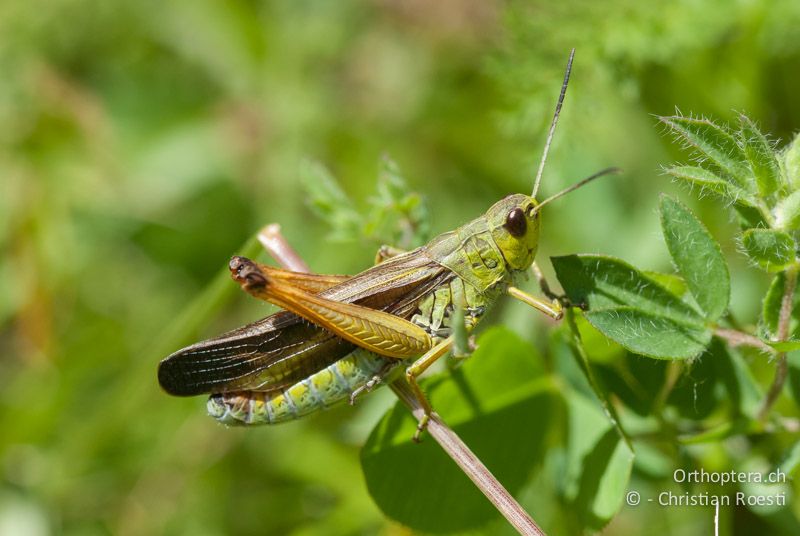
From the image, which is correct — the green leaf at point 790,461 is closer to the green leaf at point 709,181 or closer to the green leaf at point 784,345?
the green leaf at point 784,345

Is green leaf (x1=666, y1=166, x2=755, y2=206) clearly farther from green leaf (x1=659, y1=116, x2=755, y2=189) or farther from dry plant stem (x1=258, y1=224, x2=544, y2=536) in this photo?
dry plant stem (x1=258, y1=224, x2=544, y2=536)

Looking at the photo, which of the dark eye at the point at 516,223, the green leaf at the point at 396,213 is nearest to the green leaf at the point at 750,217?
the dark eye at the point at 516,223

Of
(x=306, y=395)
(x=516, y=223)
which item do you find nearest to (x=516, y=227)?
(x=516, y=223)

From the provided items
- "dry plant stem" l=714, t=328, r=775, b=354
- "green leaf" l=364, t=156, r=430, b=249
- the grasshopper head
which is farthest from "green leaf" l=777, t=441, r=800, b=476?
"green leaf" l=364, t=156, r=430, b=249

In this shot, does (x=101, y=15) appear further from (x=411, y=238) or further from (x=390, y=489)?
(x=390, y=489)

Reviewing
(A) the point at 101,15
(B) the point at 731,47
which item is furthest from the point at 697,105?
(A) the point at 101,15

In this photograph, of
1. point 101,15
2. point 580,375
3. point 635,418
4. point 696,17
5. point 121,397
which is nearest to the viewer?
point 580,375
